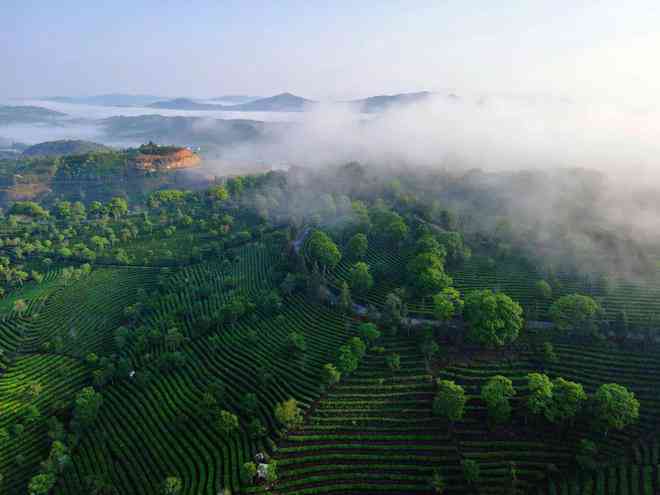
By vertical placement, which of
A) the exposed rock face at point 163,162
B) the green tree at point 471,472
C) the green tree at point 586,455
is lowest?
the green tree at point 471,472

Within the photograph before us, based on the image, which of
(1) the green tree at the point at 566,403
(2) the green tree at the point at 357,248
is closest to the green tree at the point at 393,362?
(1) the green tree at the point at 566,403

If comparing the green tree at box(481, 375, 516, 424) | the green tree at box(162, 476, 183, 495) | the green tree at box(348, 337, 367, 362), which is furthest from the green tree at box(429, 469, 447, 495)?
the green tree at box(162, 476, 183, 495)

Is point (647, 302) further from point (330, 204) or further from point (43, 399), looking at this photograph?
point (43, 399)

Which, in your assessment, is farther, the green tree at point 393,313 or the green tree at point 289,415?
the green tree at point 393,313

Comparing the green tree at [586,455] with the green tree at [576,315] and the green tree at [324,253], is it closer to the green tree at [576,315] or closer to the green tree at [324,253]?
the green tree at [576,315]

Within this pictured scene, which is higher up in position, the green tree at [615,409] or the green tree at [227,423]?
the green tree at [615,409]
